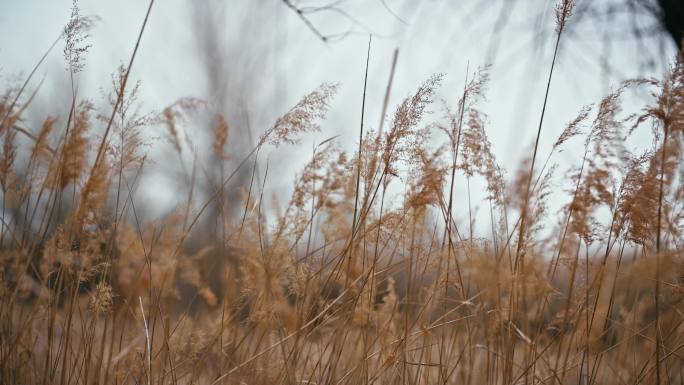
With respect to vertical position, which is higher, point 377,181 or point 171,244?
point 377,181

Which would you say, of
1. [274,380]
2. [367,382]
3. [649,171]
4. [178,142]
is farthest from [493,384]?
[178,142]

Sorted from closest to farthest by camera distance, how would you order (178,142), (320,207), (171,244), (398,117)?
(398,117)
(320,207)
(171,244)
(178,142)

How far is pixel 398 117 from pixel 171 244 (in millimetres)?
1061

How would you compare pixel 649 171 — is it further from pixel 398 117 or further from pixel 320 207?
pixel 320 207

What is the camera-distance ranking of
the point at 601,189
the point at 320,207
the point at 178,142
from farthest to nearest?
1. the point at 178,142
2. the point at 320,207
3. the point at 601,189

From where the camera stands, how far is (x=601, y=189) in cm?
154

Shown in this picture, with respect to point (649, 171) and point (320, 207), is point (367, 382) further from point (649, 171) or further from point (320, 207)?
point (649, 171)

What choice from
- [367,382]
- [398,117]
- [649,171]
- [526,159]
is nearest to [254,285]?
[367,382]

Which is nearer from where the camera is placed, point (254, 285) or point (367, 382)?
point (367, 382)

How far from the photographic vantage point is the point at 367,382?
1438mm

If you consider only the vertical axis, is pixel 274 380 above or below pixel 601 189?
below

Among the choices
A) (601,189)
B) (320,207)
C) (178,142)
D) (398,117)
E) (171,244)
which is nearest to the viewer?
(398,117)

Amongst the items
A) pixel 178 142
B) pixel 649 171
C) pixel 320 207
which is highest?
pixel 178 142

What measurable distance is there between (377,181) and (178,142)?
1.00m
